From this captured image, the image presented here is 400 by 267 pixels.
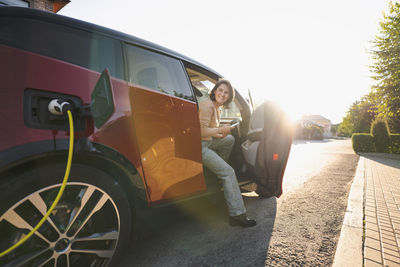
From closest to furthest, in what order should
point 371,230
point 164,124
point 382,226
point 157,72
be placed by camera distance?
point 164,124, point 157,72, point 371,230, point 382,226

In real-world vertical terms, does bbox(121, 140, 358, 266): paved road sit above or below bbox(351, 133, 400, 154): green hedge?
below

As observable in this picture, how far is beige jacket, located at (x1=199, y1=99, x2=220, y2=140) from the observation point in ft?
7.82

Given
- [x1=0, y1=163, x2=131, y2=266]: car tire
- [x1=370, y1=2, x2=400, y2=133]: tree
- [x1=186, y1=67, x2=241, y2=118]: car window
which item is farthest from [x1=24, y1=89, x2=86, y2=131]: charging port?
[x1=370, y1=2, x2=400, y2=133]: tree

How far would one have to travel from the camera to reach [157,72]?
6.44 ft

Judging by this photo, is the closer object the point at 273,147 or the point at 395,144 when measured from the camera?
the point at 273,147

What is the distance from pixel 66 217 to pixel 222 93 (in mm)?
1936

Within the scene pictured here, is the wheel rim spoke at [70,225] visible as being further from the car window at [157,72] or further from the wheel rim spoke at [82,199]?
the car window at [157,72]

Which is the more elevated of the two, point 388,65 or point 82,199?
point 388,65

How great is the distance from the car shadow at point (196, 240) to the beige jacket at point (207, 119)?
68 cm

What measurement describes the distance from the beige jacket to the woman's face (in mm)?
196

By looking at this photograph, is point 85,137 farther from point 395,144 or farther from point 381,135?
point 395,144

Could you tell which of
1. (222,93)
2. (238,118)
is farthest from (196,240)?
(238,118)

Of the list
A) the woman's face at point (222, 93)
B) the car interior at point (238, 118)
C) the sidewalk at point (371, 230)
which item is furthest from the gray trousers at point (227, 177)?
the sidewalk at point (371, 230)

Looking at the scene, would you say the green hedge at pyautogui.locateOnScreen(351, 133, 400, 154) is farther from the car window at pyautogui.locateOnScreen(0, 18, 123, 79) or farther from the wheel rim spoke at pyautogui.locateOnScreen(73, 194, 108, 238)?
the wheel rim spoke at pyautogui.locateOnScreen(73, 194, 108, 238)
